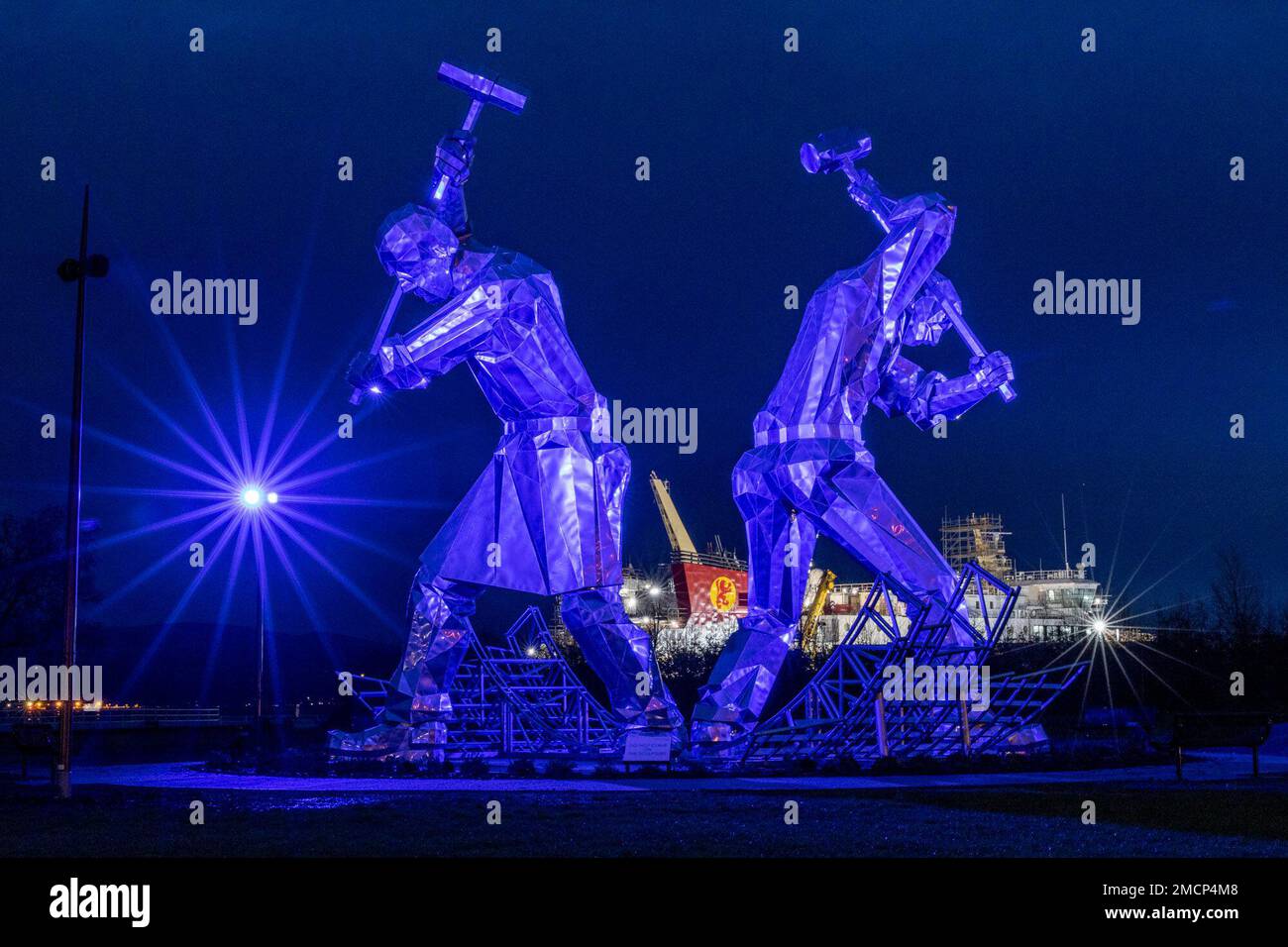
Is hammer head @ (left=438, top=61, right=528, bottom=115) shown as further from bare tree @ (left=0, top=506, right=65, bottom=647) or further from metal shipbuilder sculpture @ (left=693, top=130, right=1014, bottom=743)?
bare tree @ (left=0, top=506, right=65, bottom=647)

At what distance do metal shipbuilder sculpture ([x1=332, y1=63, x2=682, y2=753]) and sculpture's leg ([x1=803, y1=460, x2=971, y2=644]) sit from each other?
2.59m

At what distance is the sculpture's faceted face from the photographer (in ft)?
57.3

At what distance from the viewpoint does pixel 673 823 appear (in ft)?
37.7

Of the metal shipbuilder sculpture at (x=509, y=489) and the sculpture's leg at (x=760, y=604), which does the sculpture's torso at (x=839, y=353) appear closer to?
the sculpture's leg at (x=760, y=604)

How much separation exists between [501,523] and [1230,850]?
10.3 meters

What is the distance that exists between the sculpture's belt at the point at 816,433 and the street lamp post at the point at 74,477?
8021mm

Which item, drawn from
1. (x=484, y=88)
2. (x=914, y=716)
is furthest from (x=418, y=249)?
(x=914, y=716)

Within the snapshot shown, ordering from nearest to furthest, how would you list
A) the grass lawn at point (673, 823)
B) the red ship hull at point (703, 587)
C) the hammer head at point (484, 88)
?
the grass lawn at point (673, 823), the hammer head at point (484, 88), the red ship hull at point (703, 587)

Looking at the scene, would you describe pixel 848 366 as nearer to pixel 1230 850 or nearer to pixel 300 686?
pixel 1230 850

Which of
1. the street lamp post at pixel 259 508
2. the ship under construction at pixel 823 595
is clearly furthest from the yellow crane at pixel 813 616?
the street lamp post at pixel 259 508

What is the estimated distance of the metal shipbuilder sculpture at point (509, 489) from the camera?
1759 centimetres

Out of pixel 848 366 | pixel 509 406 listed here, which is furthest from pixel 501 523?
pixel 848 366

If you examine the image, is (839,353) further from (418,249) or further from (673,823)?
(673,823)

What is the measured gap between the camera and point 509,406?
1833 cm
